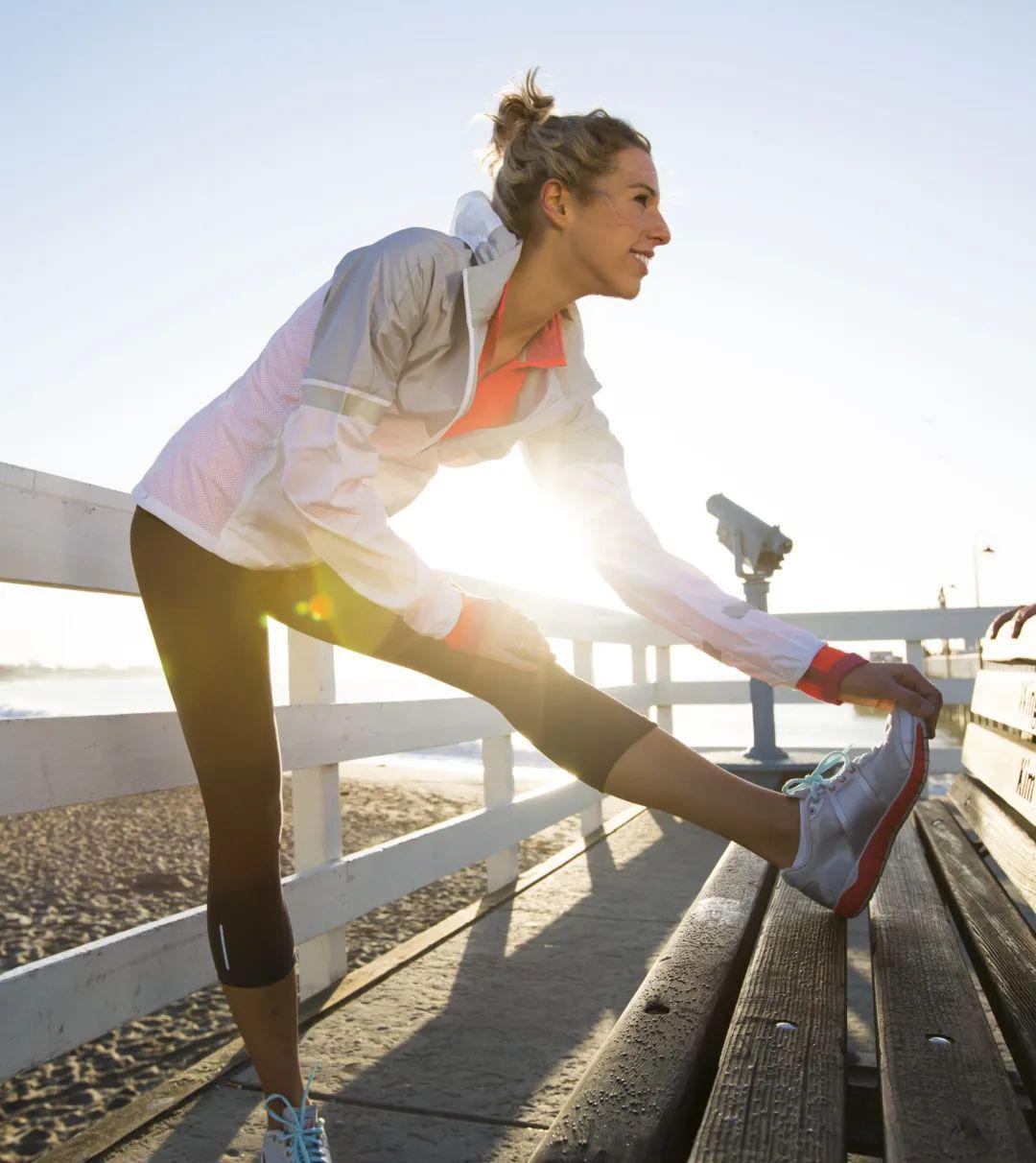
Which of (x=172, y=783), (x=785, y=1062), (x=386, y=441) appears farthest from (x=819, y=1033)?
(x=172, y=783)

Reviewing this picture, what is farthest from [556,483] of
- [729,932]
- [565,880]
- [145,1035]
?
[565,880]

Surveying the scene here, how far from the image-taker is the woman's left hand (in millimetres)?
1546

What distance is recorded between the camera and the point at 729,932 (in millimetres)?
1450

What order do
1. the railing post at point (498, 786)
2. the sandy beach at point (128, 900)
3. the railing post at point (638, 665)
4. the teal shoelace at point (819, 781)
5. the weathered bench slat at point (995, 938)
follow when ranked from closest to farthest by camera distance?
the weathered bench slat at point (995, 938) < the teal shoelace at point (819, 781) < the sandy beach at point (128, 900) < the railing post at point (498, 786) < the railing post at point (638, 665)

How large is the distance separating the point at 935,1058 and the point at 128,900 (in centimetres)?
371

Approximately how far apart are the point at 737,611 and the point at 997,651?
88cm

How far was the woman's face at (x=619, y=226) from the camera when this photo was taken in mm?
1718

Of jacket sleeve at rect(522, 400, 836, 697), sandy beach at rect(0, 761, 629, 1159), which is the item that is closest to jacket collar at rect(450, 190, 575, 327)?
jacket sleeve at rect(522, 400, 836, 697)

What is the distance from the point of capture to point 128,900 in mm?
4039

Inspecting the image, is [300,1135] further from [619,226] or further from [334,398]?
[619,226]

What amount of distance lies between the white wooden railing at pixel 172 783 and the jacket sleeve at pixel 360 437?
0.65 metres

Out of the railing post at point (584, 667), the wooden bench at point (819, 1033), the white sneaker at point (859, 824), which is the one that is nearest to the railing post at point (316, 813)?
the wooden bench at point (819, 1033)

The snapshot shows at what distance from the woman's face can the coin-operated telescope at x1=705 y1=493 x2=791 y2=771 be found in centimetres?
360

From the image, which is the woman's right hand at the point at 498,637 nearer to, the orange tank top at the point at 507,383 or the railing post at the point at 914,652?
the orange tank top at the point at 507,383
